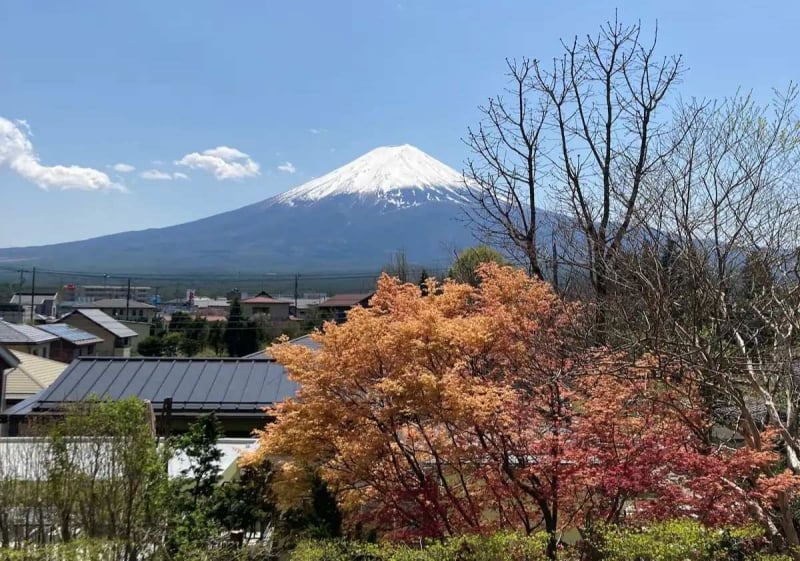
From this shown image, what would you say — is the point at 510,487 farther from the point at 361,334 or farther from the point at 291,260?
the point at 291,260

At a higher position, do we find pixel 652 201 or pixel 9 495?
pixel 652 201

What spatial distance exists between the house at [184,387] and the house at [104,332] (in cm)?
2762

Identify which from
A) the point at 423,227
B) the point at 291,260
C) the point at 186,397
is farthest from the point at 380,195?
the point at 186,397

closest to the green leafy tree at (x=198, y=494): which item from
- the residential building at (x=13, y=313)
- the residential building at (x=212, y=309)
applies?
the residential building at (x=212, y=309)

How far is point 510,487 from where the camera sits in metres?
6.39

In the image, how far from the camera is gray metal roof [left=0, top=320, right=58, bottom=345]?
2107 centimetres

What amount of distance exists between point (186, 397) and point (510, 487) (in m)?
8.50

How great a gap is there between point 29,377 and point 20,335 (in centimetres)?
332

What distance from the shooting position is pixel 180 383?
1298 cm

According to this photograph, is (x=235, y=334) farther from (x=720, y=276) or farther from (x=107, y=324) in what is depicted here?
(x=720, y=276)

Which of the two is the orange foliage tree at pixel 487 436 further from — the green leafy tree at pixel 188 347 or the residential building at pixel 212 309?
the residential building at pixel 212 309

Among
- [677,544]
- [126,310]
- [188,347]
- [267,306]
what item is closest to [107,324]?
[188,347]

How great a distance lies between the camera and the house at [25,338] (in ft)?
71.0

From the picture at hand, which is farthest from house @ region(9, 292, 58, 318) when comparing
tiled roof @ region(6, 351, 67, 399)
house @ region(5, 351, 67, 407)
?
house @ region(5, 351, 67, 407)
